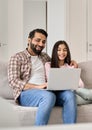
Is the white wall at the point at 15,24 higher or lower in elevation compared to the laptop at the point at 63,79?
higher

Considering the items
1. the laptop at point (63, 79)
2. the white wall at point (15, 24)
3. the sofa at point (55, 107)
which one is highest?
the white wall at point (15, 24)

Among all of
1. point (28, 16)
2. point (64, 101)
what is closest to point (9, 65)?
point (64, 101)

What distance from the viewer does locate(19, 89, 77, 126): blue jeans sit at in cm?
199

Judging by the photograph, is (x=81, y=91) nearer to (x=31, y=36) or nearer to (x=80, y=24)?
(x=31, y=36)

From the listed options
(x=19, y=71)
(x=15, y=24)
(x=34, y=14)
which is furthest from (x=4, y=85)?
(x=34, y=14)

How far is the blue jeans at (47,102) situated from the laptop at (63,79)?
59 millimetres

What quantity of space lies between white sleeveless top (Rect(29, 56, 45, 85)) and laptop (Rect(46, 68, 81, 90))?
0.75 ft

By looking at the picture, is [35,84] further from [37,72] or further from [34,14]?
[34,14]

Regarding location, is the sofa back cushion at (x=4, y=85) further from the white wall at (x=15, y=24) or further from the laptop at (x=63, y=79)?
the white wall at (x=15, y=24)

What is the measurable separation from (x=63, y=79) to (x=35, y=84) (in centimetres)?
33

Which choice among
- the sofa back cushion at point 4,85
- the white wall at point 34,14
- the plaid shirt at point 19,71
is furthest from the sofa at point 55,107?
the white wall at point 34,14

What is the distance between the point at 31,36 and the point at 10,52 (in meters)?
1.46

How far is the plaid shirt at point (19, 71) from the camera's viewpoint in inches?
88.3

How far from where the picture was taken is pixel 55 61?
249 cm
